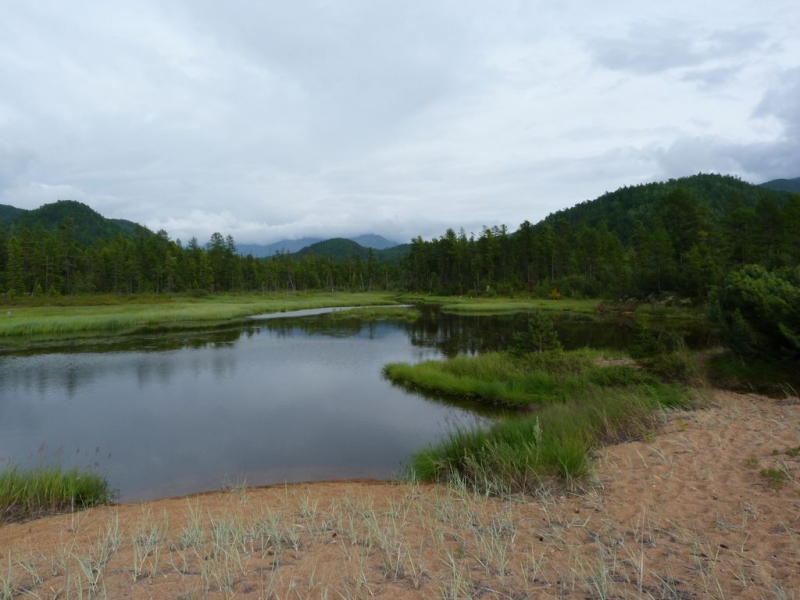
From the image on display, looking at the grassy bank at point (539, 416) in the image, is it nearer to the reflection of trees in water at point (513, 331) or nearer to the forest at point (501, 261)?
the reflection of trees in water at point (513, 331)

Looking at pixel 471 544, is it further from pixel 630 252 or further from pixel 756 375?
pixel 630 252

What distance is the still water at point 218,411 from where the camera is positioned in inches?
500

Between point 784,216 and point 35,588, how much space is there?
63.5 m

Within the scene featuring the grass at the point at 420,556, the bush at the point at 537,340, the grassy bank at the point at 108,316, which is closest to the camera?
the grass at the point at 420,556

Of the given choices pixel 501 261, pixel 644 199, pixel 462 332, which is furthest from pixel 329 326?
pixel 644 199

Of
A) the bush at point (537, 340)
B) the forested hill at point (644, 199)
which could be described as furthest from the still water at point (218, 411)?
the forested hill at point (644, 199)

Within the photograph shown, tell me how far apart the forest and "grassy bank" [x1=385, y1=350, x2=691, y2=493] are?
29.3 m

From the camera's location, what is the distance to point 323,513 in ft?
25.6

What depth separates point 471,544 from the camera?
6.22m

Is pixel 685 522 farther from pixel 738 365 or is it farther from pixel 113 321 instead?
pixel 113 321

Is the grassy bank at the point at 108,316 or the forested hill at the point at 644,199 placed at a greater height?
the forested hill at the point at 644,199

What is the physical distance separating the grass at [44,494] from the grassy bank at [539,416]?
6.87 metres

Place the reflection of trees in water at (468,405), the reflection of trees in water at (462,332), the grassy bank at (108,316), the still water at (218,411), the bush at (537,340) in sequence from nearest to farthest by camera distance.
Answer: the still water at (218,411)
the reflection of trees in water at (468,405)
the bush at (537,340)
the reflection of trees in water at (462,332)
the grassy bank at (108,316)

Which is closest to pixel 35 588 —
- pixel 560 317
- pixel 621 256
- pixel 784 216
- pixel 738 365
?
pixel 738 365
